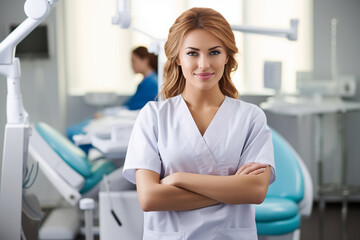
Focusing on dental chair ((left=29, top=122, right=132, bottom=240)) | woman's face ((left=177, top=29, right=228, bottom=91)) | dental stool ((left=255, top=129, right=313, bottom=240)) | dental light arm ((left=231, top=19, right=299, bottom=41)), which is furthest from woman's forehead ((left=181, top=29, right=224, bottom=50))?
dental chair ((left=29, top=122, right=132, bottom=240))

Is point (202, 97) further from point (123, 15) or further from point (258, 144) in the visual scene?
point (123, 15)

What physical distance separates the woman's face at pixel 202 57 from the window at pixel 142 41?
2725 millimetres

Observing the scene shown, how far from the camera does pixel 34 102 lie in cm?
384

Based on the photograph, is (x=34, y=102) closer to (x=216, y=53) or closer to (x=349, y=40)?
(x=349, y=40)

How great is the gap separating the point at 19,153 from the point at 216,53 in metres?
0.85

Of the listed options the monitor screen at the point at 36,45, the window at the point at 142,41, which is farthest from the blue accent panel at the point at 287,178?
the monitor screen at the point at 36,45

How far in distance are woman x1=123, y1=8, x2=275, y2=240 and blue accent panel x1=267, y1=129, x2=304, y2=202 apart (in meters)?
1.01

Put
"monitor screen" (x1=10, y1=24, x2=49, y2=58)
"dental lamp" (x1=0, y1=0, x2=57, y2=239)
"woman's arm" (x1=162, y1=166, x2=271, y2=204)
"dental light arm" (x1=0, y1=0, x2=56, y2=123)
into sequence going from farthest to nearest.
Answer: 1. "monitor screen" (x1=10, y1=24, x2=49, y2=58)
2. "dental lamp" (x1=0, y1=0, x2=57, y2=239)
3. "dental light arm" (x1=0, y1=0, x2=56, y2=123)
4. "woman's arm" (x1=162, y1=166, x2=271, y2=204)

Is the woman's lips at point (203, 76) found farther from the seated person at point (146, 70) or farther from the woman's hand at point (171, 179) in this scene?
the seated person at point (146, 70)

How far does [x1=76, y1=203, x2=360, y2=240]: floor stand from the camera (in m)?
3.05


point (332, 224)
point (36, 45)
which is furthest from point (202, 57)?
point (36, 45)

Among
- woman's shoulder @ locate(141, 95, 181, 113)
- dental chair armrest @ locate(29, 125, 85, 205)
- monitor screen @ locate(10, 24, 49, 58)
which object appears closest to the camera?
woman's shoulder @ locate(141, 95, 181, 113)

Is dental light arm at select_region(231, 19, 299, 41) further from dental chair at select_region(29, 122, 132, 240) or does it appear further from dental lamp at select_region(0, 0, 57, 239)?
dental chair at select_region(29, 122, 132, 240)

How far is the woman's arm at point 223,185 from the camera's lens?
1.04 metres
